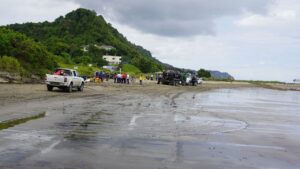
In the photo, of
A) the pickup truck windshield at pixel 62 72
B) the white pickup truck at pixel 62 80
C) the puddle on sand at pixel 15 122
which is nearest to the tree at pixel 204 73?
the pickup truck windshield at pixel 62 72

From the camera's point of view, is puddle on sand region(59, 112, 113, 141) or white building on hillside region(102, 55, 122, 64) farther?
white building on hillside region(102, 55, 122, 64)

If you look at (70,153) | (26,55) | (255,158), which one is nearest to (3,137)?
(70,153)

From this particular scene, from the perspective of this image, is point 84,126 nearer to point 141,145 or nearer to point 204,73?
point 141,145

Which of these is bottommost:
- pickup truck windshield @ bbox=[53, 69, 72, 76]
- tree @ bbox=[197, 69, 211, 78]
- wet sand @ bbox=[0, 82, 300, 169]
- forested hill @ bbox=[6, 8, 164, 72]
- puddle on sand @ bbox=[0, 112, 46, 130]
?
wet sand @ bbox=[0, 82, 300, 169]

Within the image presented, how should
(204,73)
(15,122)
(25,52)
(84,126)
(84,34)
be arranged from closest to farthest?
(84,126) < (15,122) < (25,52) < (84,34) < (204,73)

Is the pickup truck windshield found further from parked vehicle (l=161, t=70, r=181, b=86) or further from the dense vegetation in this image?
parked vehicle (l=161, t=70, r=181, b=86)

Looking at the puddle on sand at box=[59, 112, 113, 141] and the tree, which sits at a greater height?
the tree

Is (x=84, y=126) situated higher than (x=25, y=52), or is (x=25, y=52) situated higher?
(x=25, y=52)

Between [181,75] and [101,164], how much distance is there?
219 ft

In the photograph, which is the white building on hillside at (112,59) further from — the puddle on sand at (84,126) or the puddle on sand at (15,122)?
the puddle on sand at (15,122)

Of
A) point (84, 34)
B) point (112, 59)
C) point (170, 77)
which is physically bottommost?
point (170, 77)

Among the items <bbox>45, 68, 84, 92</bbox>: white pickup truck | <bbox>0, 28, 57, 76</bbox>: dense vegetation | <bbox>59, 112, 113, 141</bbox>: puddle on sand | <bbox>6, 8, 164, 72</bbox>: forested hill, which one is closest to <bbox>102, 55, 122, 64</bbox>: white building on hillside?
<bbox>6, 8, 164, 72</bbox>: forested hill

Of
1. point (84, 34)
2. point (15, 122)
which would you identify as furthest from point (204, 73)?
point (15, 122)

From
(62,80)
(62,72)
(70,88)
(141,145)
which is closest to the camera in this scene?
(141,145)
